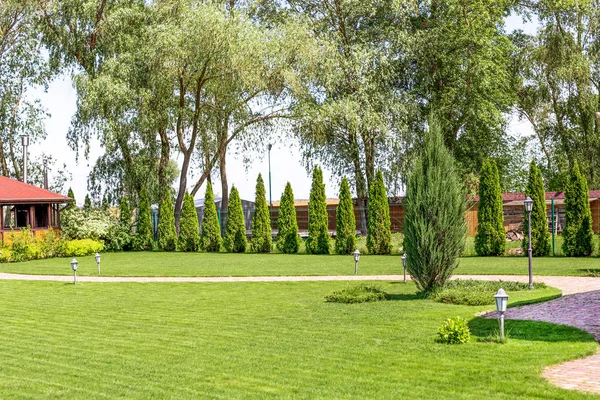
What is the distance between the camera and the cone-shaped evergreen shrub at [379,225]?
27609 mm

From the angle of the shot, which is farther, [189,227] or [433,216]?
[189,227]

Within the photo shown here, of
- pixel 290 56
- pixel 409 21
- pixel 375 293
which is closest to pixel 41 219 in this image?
pixel 290 56

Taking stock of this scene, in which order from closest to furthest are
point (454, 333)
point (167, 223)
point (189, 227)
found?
point (454, 333)
point (189, 227)
point (167, 223)

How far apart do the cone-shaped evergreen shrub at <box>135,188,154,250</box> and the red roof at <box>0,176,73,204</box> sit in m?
3.28

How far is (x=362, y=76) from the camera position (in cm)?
3284

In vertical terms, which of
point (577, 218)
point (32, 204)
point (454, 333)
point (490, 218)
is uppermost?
point (32, 204)

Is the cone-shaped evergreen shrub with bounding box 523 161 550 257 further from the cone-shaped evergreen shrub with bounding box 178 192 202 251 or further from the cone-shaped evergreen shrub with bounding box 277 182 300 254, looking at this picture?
the cone-shaped evergreen shrub with bounding box 178 192 202 251

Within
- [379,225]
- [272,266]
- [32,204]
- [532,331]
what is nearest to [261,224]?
[379,225]

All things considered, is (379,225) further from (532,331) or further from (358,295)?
(532,331)

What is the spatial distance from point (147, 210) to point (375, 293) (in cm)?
2120

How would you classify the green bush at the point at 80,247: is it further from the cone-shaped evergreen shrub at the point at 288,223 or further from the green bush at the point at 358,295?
the green bush at the point at 358,295

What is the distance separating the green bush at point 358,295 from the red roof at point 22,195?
20240mm

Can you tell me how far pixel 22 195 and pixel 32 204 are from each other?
1.83 feet

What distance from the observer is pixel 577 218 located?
79.3ft
